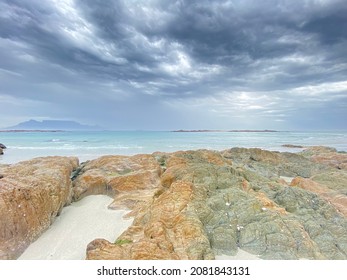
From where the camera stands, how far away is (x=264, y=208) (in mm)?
8289

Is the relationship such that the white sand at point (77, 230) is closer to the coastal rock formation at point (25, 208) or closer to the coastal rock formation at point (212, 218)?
the coastal rock formation at point (25, 208)

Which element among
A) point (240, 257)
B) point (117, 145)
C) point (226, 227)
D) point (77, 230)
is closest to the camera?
point (240, 257)

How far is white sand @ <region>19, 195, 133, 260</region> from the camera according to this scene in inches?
282

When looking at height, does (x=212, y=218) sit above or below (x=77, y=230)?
above

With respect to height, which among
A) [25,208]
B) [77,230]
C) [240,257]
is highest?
[25,208]

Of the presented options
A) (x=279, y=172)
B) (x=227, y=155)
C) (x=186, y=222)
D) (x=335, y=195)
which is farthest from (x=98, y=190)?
(x=227, y=155)

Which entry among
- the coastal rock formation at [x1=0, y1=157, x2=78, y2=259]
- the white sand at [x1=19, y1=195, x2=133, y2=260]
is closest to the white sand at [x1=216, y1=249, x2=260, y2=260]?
the white sand at [x1=19, y1=195, x2=133, y2=260]

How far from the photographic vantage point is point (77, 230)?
8727 millimetres

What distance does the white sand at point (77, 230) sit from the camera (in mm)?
7171

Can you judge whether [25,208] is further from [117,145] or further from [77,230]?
[117,145]

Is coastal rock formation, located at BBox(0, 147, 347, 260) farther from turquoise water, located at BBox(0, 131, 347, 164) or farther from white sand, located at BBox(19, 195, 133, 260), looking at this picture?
turquoise water, located at BBox(0, 131, 347, 164)

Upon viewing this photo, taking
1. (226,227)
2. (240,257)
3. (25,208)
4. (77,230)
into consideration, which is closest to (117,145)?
(77,230)

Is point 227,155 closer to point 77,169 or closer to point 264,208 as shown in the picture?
point 77,169

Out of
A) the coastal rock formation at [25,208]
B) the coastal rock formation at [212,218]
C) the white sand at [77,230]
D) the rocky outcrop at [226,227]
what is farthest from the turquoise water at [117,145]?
the rocky outcrop at [226,227]
